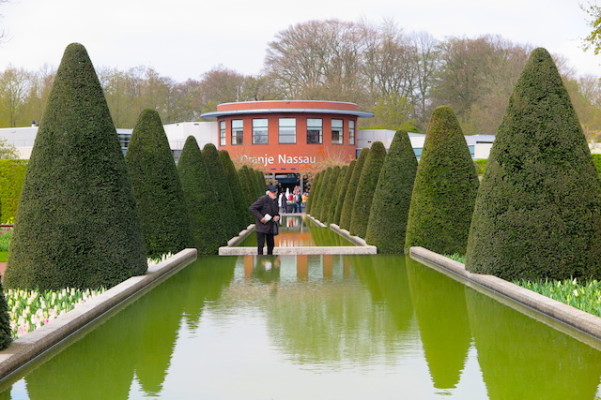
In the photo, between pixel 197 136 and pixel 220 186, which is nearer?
pixel 220 186

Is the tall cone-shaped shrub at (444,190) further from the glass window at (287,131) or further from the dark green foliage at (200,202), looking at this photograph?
the glass window at (287,131)

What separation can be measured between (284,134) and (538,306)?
180 ft

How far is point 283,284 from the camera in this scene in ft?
40.1

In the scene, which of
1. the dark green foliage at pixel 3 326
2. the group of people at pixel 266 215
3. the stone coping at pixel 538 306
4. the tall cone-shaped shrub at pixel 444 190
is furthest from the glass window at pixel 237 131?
the dark green foliage at pixel 3 326

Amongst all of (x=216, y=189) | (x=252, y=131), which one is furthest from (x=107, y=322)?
(x=252, y=131)

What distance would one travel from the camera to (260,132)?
2504 inches

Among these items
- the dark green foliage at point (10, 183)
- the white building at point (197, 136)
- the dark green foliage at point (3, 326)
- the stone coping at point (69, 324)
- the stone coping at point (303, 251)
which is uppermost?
the white building at point (197, 136)

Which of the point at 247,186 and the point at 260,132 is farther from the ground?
the point at 260,132

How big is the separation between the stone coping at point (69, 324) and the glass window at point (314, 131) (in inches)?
2018

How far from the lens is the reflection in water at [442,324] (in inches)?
261

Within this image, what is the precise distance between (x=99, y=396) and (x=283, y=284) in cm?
655

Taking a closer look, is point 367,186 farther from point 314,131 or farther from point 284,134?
point 314,131

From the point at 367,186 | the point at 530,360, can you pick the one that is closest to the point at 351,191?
the point at 367,186

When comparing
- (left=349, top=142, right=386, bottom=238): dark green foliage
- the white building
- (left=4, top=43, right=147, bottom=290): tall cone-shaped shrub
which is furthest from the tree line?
(left=4, top=43, right=147, bottom=290): tall cone-shaped shrub
